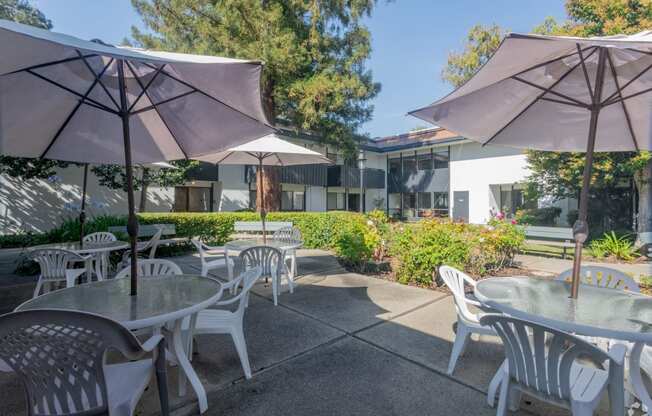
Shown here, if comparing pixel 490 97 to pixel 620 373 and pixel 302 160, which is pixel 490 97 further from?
pixel 302 160

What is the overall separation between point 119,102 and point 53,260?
2.96 metres

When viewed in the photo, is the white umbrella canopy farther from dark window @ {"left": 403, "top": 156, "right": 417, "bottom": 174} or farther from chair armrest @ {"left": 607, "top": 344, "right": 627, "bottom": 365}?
dark window @ {"left": 403, "top": 156, "right": 417, "bottom": 174}

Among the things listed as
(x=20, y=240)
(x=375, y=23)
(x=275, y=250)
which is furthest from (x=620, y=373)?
(x=375, y=23)

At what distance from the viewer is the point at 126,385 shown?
190cm

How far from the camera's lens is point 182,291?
265 cm

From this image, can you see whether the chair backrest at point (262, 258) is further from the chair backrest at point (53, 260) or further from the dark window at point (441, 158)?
the dark window at point (441, 158)

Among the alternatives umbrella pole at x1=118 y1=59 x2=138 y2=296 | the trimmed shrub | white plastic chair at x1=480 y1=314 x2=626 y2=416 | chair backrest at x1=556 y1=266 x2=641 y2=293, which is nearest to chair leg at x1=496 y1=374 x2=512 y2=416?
white plastic chair at x1=480 y1=314 x2=626 y2=416

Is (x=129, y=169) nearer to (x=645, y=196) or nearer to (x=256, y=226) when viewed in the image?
(x=256, y=226)

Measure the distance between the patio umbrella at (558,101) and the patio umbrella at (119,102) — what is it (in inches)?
83.0

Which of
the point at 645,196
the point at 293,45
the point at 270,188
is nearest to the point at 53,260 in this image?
the point at 270,188

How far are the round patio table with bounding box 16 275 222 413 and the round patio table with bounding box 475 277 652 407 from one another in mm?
2341

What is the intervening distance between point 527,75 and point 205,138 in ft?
12.6

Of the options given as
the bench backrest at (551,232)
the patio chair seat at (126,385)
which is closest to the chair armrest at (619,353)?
the patio chair seat at (126,385)

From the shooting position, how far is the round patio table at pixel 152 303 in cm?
212
